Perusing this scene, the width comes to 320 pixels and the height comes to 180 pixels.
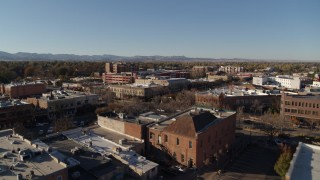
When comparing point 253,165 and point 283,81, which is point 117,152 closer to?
point 253,165

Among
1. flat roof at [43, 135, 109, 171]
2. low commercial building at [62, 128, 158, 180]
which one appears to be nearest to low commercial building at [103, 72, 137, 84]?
low commercial building at [62, 128, 158, 180]

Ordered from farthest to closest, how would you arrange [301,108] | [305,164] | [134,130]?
[301,108] → [134,130] → [305,164]

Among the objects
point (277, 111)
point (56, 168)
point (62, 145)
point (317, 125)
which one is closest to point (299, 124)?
point (317, 125)

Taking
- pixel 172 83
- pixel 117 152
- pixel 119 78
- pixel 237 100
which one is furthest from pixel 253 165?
pixel 119 78

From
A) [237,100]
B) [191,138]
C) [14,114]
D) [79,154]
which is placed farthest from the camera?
[237,100]

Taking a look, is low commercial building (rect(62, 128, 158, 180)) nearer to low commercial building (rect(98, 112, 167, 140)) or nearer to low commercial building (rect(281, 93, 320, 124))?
low commercial building (rect(98, 112, 167, 140))

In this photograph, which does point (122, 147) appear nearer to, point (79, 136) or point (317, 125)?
point (79, 136)
